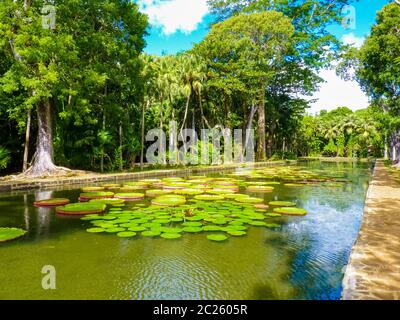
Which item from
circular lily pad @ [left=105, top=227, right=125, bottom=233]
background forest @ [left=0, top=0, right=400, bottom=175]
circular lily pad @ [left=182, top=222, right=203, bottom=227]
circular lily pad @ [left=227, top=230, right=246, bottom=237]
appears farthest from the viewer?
background forest @ [left=0, top=0, right=400, bottom=175]

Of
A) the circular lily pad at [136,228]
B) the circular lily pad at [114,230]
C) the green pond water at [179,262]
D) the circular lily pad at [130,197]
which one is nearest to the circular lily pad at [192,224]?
the green pond water at [179,262]

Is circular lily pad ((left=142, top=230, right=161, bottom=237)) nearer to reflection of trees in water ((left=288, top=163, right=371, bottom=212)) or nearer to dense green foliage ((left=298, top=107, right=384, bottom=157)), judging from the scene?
reflection of trees in water ((left=288, top=163, right=371, bottom=212))

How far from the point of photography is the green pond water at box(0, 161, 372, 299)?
3.18m

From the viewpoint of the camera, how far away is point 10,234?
16.3 feet

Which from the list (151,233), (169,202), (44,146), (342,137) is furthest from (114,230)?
(342,137)

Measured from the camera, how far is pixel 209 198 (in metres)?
8.41

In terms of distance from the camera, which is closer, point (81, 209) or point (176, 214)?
point (176, 214)

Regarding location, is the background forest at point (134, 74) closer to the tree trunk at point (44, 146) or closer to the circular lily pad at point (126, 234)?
the tree trunk at point (44, 146)

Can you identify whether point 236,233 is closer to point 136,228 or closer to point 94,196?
point 136,228

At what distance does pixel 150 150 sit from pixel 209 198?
48.1 feet

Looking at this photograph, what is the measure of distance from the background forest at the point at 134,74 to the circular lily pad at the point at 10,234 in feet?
25.5

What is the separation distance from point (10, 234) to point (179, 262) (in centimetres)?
297

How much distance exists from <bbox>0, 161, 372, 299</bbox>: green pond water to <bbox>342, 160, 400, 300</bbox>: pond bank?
34 cm

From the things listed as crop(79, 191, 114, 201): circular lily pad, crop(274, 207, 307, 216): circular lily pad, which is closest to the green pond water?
crop(274, 207, 307, 216): circular lily pad
